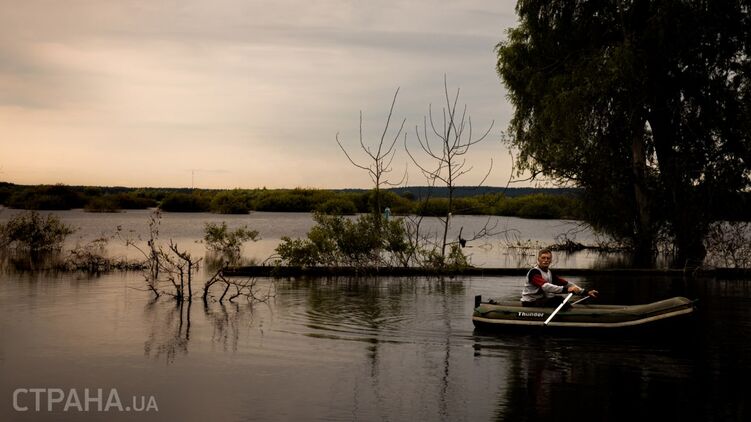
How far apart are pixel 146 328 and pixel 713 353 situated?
9.40 meters

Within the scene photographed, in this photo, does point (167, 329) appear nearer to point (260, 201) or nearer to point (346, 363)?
point (346, 363)

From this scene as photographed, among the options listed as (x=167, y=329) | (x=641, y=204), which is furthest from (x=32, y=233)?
(x=641, y=204)

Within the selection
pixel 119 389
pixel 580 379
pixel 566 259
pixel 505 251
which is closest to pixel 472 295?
pixel 580 379

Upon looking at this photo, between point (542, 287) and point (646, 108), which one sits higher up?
A: point (646, 108)

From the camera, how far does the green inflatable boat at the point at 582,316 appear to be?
546 inches

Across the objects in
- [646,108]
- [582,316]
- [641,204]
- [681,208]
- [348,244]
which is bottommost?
[582,316]

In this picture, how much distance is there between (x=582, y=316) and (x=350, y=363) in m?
4.42

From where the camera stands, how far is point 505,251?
3725 cm

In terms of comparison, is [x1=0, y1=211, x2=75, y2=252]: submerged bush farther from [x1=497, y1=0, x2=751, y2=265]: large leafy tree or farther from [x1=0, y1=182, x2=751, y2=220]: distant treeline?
[x1=0, y1=182, x2=751, y2=220]: distant treeline

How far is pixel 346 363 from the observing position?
38.9 ft

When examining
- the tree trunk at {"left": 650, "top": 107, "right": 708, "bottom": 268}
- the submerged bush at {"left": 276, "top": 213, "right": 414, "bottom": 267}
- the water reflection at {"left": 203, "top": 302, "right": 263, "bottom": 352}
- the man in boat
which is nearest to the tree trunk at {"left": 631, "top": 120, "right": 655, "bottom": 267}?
the tree trunk at {"left": 650, "top": 107, "right": 708, "bottom": 268}

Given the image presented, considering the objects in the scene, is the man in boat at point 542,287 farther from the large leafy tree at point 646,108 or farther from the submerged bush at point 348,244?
the large leafy tree at point 646,108

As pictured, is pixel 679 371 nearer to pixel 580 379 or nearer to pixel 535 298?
pixel 580 379

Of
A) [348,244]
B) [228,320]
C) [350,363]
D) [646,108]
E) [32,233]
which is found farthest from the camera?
[32,233]
